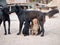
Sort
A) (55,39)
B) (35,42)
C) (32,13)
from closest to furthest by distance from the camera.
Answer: (35,42), (55,39), (32,13)

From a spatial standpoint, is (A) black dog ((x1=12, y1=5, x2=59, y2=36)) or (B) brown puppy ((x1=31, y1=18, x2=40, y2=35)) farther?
(B) brown puppy ((x1=31, y1=18, x2=40, y2=35))

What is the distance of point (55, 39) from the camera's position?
6102mm

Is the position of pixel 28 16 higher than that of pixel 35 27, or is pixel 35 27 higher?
pixel 28 16

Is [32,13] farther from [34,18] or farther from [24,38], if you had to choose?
[24,38]

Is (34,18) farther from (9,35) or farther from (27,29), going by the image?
(9,35)

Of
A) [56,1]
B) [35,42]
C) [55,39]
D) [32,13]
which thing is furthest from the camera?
[56,1]

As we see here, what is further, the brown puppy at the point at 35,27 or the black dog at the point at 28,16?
the brown puppy at the point at 35,27

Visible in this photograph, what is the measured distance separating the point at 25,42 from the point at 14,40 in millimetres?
426

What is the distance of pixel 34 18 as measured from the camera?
21.9ft

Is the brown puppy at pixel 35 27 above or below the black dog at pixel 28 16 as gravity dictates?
below

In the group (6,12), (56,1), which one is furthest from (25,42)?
(56,1)

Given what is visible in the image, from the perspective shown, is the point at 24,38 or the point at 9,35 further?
the point at 9,35

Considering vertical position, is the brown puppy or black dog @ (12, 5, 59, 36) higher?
black dog @ (12, 5, 59, 36)

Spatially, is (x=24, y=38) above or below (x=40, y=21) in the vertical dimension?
below
